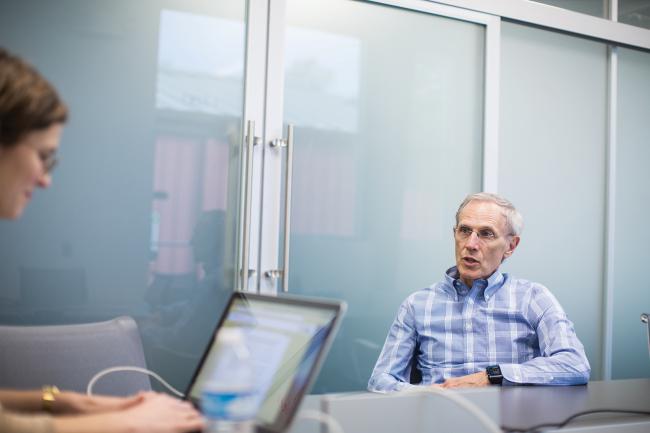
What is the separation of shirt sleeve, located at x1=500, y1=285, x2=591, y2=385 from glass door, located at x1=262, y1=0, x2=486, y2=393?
94 centimetres

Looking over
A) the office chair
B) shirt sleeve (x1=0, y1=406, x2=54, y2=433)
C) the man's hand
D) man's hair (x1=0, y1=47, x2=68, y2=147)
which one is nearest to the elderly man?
the man's hand

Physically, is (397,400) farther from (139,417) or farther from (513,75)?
(513,75)

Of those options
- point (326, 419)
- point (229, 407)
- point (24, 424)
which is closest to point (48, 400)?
point (24, 424)

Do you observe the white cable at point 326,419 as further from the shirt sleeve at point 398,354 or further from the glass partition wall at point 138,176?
the glass partition wall at point 138,176

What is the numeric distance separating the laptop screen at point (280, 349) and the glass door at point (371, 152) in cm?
138

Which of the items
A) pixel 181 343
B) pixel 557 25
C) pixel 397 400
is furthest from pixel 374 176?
pixel 397 400

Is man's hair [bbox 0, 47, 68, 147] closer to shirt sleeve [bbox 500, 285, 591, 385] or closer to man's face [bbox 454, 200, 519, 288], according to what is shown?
shirt sleeve [bbox 500, 285, 591, 385]

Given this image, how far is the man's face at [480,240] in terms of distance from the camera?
2299 millimetres

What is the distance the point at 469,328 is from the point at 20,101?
1.64 meters

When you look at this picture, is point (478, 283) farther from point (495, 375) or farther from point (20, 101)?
point (20, 101)

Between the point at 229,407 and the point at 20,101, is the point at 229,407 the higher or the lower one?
the lower one

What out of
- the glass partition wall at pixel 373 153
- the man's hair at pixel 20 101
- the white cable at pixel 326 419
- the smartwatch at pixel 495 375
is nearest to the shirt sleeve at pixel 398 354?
the smartwatch at pixel 495 375

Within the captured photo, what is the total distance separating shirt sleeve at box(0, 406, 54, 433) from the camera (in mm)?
1015

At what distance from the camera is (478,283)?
2.27 m
